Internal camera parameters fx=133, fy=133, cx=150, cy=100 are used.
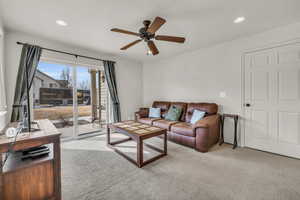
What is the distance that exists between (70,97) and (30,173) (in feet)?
8.76

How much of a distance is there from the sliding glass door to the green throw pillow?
2.12 m

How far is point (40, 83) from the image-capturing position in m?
3.21

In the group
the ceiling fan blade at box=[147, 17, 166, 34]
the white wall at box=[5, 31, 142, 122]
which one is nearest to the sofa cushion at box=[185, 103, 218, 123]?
the white wall at box=[5, 31, 142, 122]

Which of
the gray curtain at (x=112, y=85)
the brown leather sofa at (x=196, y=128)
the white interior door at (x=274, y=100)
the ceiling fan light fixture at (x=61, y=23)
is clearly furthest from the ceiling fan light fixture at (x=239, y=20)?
the gray curtain at (x=112, y=85)

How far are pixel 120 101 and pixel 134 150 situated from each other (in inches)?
87.2

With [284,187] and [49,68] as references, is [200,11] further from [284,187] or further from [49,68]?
[49,68]

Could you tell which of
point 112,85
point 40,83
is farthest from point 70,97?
point 112,85

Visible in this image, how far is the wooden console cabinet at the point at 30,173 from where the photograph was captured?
1201 millimetres

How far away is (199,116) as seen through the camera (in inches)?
129

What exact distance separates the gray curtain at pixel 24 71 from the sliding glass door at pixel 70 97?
11.9 inches

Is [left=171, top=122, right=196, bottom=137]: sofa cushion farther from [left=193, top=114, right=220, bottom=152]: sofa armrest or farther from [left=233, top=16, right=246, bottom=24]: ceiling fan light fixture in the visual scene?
[left=233, top=16, right=246, bottom=24]: ceiling fan light fixture

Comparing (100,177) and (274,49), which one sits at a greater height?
(274,49)

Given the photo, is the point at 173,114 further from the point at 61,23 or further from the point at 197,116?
the point at 61,23

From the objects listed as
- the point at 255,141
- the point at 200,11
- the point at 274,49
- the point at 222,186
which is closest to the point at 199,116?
the point at 255,141
